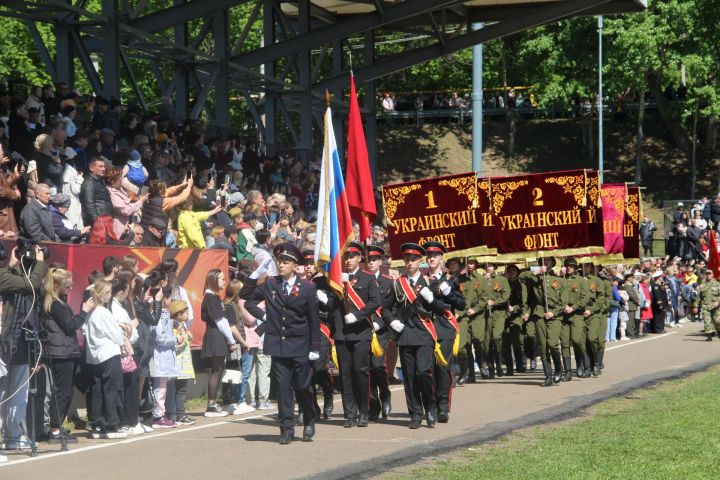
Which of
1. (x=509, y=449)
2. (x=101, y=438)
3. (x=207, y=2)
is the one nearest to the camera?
(x=509, y=449)

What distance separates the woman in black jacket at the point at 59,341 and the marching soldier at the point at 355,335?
9.34ft

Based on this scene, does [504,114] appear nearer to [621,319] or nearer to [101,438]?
[621,319]

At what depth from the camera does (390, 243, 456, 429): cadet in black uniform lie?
14.1m

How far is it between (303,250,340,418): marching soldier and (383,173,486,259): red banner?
2791mm

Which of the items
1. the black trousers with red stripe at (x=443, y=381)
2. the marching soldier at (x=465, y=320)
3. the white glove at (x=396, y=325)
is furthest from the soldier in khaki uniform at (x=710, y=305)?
the white glove at (x=396, y=325)

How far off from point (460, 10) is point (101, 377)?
2563 centimetres

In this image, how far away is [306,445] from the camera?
12.8m

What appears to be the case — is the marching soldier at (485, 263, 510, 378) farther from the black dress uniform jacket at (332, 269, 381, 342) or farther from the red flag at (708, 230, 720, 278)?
the red flag at (708, 230, 720, 278)

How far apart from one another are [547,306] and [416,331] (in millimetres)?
5958

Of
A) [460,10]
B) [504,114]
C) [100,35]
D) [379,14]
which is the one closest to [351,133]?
[100,35]

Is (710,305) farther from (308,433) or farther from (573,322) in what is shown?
(308,433)

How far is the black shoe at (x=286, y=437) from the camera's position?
12.9 meters

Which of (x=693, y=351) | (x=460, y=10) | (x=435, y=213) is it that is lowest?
(x=693, y=351)

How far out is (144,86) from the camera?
186 ft
